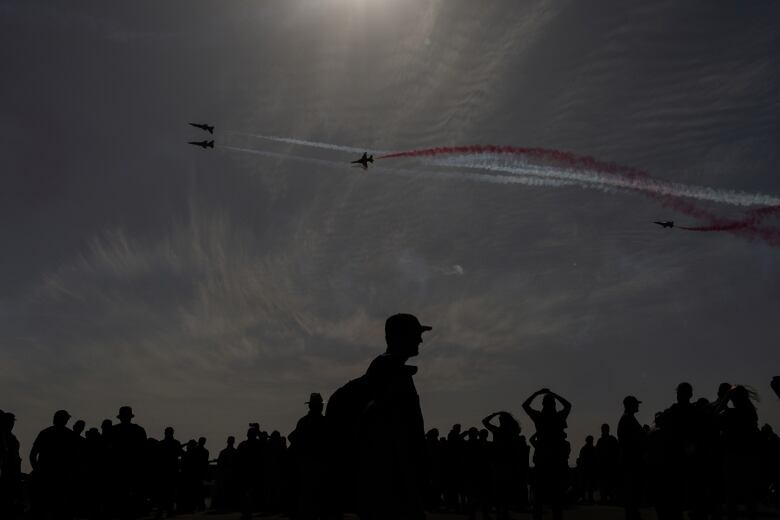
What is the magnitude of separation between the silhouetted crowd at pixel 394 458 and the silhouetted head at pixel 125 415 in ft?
0.06

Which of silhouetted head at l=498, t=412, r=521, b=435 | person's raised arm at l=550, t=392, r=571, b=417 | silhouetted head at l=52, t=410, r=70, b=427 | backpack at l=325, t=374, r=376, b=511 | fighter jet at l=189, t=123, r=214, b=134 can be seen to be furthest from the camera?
fighter jet at l=189, t=123, r=214, b=134

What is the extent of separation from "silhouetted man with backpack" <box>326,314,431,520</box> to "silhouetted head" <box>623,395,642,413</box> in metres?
7.57

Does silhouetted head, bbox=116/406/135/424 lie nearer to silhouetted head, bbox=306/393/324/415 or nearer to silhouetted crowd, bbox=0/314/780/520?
silhouetted crowd, bbox=0/314/780/520

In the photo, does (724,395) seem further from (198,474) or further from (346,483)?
(198,474)

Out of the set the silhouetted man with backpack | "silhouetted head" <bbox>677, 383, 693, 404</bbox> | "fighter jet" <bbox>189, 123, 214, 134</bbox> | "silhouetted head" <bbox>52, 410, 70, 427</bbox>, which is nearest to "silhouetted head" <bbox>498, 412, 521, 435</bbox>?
"silhouetted head" <bbox>677, 383, 693, 404</bbox>

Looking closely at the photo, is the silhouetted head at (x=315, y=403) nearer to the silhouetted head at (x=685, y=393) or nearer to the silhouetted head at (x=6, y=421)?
the silhouetted head at (x=685, y=393)

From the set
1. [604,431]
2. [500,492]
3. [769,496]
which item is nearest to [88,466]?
[500,492]

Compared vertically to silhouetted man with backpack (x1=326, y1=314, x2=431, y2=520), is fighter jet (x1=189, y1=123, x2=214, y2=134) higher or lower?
higher

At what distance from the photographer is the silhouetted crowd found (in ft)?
12.7

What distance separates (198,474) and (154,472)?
3123 mm

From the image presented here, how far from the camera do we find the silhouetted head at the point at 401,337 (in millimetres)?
4082

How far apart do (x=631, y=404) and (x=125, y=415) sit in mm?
8168

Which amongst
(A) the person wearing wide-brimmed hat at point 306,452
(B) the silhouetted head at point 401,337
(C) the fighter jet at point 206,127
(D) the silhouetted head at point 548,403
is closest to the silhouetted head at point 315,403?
(A) the person wearing wide-brimmed hat at point 306,452

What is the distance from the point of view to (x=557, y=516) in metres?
A: 9.86
